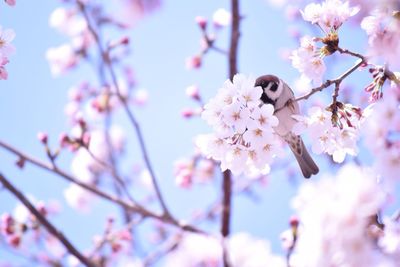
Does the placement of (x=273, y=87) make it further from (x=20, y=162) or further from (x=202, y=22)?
(x=20, y=162)

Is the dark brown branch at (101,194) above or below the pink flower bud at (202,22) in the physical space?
Result: below

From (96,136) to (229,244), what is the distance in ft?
Answer: 10.2

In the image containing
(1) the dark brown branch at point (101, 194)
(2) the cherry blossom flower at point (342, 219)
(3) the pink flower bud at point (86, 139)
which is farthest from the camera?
(3) the pink flower bud at point (86, 139)

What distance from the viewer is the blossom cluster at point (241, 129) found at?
168 centimetres

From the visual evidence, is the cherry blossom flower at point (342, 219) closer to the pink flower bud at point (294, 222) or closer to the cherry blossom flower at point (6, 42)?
the pink flower bud at point (294, 222)

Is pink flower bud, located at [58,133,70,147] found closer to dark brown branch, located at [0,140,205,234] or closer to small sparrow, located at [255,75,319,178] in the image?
dark brown branch, located at [0,140,205,234]

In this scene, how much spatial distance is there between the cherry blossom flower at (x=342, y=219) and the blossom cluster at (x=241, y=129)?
1.48 feet

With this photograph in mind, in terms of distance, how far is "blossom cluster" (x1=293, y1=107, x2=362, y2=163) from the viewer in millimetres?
1788

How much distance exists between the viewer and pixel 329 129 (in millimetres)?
1797

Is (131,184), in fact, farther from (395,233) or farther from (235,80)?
(395,233)

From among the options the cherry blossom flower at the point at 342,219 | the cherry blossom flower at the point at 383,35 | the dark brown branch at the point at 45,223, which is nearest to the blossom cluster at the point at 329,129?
the cherry blossom flower at the point at 383,35

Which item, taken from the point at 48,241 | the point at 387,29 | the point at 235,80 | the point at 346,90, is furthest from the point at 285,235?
the point at 346,90

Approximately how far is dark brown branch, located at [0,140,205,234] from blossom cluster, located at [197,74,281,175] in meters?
0.94

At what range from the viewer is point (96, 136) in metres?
5.20
